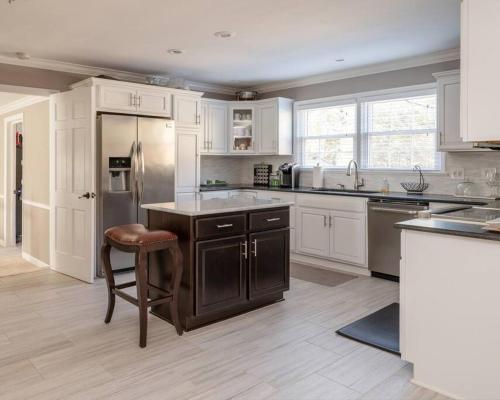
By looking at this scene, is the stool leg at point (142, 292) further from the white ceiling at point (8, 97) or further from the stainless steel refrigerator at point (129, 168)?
the white ceiling at point (8, 97)

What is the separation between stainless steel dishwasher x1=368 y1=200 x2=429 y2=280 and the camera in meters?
4.36

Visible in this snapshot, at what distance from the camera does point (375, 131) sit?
210 inches

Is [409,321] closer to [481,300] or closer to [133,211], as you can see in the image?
[481,300]

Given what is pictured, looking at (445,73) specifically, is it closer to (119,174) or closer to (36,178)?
(119,174)

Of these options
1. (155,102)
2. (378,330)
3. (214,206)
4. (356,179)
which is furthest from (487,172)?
(155,102)

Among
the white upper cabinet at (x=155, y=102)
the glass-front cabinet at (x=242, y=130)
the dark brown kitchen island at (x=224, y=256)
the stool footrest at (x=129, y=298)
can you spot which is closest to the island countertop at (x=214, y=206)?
the dark brown kitchen island at (x=224, y=256)

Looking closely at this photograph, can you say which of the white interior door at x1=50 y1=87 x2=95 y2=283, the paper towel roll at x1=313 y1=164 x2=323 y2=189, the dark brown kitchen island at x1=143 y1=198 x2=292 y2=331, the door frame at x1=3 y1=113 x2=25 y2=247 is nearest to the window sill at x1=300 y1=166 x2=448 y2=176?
the paper towel roll at x1=313 y1=164 x2=323 y2=189

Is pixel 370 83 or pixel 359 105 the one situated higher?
pixel 370 83

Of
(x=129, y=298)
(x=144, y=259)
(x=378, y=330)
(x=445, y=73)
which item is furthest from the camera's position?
(x=445, y=73)

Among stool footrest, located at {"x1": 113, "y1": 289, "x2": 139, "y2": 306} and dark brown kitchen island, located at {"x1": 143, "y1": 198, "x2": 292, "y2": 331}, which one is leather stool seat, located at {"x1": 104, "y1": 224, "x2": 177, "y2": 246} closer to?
dark brown kitchen island, located at {"x1": 143, "y1": 198, "x2": 292, "y2": 331}

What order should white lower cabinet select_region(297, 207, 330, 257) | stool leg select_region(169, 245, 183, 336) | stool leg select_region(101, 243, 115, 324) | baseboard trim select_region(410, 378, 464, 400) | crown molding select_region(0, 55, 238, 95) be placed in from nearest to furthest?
baseboard trim select_region(410, 378, 464, 400) → stool leg select_region(169, 245, 183, 336) → stool leg select_region(101, 243, 115, 324) → crown molding select_region(0, 55, 238, 95) → white lower cabinet select_region(297, 207, 330, 257)

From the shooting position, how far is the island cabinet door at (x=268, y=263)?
3.48 metres

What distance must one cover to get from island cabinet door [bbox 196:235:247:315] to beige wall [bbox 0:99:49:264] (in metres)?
3.01

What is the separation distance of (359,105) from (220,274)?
321cm
